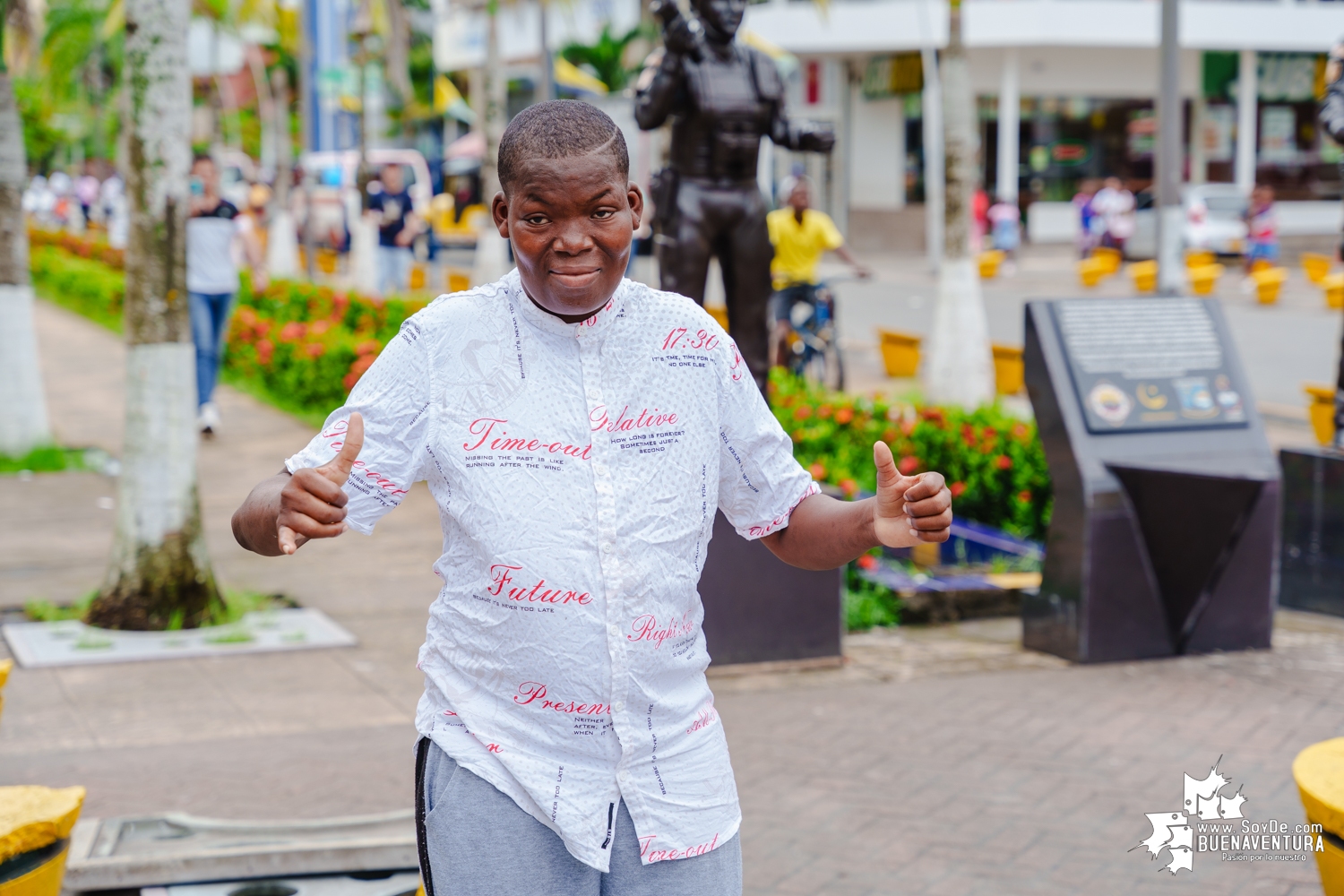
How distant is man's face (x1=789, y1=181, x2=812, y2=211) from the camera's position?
12.3 meters

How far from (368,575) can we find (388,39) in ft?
60.7

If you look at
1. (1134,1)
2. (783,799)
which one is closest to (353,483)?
(783,799)

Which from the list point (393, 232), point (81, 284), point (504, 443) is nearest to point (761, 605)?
point (504, 443)

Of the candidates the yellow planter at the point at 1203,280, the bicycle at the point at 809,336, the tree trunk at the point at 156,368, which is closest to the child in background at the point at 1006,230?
the yellow planter at the point at 1203,280

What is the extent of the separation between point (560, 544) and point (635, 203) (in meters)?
0.52

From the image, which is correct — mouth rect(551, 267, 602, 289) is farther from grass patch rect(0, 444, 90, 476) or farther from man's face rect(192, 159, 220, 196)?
man's face rect(192, 159, 220, 196)

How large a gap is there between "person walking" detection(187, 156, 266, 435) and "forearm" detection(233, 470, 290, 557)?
28.6 feet

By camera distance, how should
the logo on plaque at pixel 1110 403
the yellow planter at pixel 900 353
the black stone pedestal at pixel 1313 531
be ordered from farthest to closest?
1. the yellow planter at pixel 900 353
2. the black stone pedestal at pixel 1313 531
3. the logo on plaque at pixel 1110 403

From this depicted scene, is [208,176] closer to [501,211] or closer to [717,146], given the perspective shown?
[717,146]

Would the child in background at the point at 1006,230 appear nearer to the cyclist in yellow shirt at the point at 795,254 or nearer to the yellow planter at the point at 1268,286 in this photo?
the yellow planter at the point at 1268,286

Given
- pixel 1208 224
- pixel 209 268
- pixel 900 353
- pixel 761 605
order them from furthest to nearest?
pixel 1208 224 < pixel 900 353 < pixel 209 268 < pixel 761 605

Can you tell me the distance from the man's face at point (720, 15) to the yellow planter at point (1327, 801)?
4.46 metres

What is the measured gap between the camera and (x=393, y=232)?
65.5 ft

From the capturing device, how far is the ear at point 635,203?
2.22m
